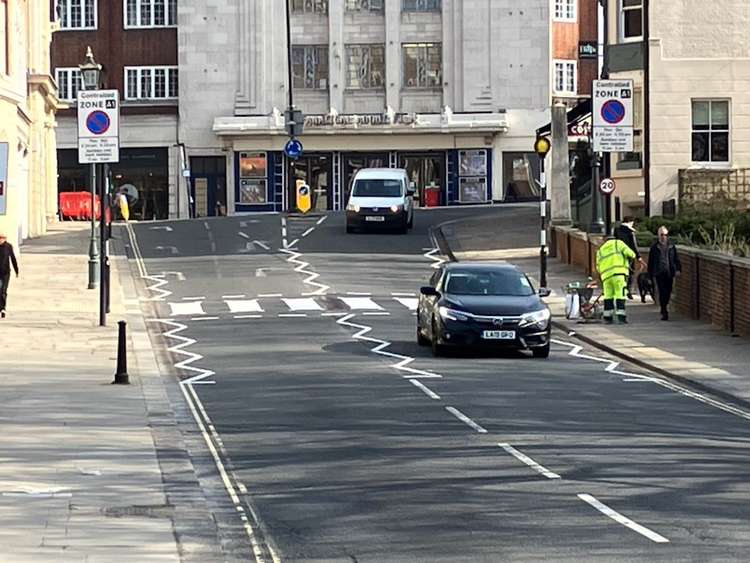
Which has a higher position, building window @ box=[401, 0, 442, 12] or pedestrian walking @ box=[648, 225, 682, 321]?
building window @ box=[401, 0, 442, 12]

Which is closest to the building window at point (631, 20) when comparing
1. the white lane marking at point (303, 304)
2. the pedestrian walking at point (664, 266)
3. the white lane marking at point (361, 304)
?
the white lane marking at point (361, 304)

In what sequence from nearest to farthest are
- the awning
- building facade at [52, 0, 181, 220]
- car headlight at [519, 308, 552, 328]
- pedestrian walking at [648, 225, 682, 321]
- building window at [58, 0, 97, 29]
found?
car headlight at [519, 308, 552, 328]
pedestrian walking at [648, 225, 682, 321]
the awning
building facade at [52, 0, 181, 220]
building window at [58, 0, 97, 29]

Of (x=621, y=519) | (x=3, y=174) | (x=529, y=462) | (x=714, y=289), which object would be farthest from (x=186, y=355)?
(x=621, y=519)

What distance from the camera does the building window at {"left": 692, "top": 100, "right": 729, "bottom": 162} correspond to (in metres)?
47.0

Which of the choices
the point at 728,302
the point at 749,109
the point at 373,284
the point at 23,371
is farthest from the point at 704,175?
the point at 23,371

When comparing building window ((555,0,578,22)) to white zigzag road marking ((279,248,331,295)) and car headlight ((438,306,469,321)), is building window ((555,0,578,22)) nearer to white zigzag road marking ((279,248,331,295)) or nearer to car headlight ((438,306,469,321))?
white zigzag road marking ((279,248,331,295))

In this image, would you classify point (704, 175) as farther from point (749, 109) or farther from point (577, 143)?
point (577, 143)

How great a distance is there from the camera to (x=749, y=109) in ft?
153

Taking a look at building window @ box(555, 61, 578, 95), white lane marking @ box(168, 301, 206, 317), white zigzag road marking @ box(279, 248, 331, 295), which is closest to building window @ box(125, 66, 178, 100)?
building window @ box(555, 61, 578, 95)

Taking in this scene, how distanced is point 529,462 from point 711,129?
3366cm

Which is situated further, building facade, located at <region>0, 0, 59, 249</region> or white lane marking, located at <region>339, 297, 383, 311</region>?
building facade, located at <region>0, 0, 59, 249</region>

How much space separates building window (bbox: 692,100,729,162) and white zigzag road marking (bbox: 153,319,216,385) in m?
20.2

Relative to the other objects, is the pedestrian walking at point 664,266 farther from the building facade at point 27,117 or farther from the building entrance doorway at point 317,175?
the building entrance doorway at point 317,175

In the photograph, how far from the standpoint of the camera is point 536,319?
25.3m
